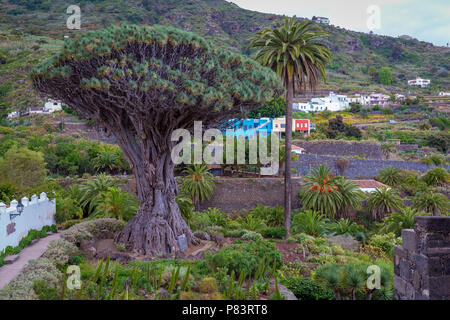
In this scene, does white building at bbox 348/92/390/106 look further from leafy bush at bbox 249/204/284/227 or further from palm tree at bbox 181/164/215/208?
palm tree at bbox 181/164/215/208

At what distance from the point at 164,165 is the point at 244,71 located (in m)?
4.47

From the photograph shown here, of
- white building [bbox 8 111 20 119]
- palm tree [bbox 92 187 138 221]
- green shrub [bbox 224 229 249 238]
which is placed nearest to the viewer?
green shrub [bbox 224 229 249 238]

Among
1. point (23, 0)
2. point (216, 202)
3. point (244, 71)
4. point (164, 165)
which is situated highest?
point (23, 0)

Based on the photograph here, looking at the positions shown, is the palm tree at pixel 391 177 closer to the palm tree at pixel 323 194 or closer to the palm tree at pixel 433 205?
the palm tree at pixel 433 205

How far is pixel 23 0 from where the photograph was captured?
10069 centimetres

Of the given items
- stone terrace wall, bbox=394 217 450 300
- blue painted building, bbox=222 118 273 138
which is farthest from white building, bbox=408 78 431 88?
stone terrace wall, bbox=394 217 450 300

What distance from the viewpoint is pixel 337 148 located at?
146 ft

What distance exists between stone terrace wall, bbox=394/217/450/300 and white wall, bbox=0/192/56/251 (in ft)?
37.1

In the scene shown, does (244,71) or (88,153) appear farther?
(88,153)

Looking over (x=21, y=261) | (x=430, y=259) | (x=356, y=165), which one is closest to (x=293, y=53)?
(x=430, y=259)

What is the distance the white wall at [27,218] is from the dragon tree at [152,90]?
3.46 m

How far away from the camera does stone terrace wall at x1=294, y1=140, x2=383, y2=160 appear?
4434 cm

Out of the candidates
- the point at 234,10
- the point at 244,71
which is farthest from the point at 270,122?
the point at 234,10

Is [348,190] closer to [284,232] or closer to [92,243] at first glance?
[284,232]
